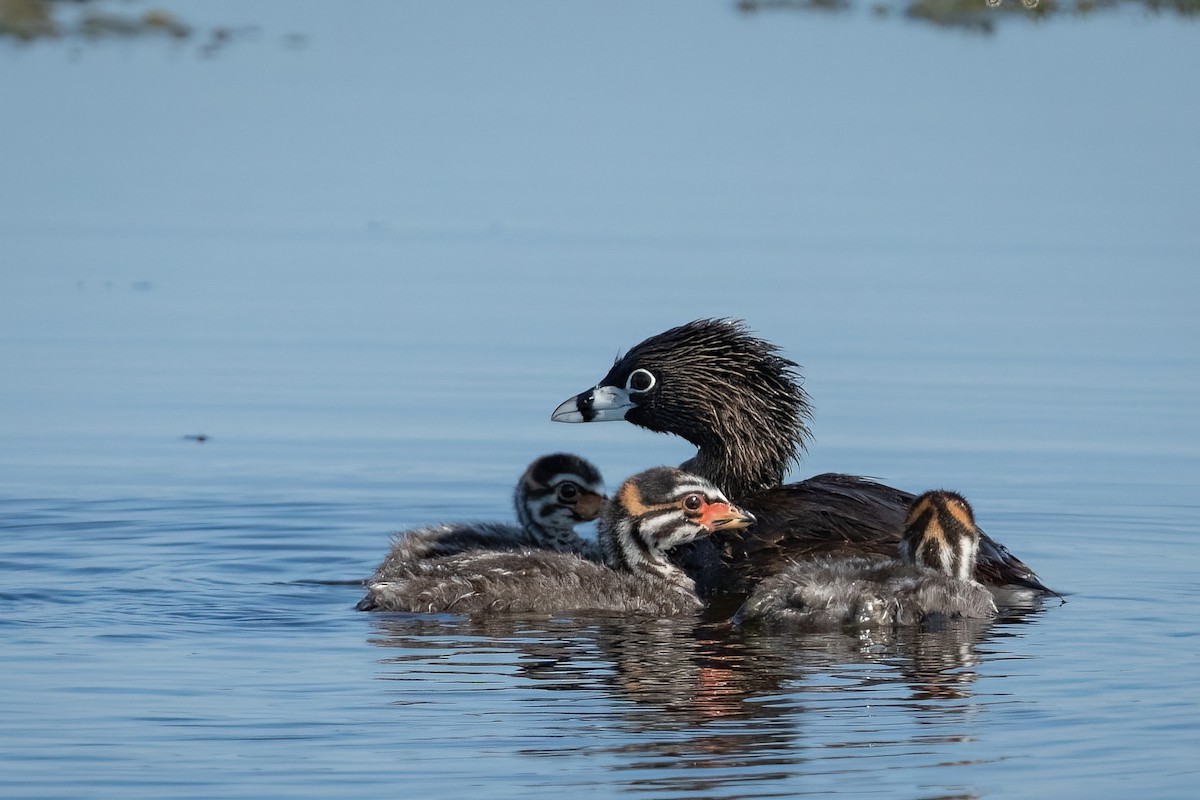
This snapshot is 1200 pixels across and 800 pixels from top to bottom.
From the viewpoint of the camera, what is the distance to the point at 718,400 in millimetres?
12297

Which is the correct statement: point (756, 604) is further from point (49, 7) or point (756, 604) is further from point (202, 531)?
point (49, 7)

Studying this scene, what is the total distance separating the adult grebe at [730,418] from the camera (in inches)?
454

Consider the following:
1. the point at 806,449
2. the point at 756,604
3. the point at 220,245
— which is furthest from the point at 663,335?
the point at 220,245

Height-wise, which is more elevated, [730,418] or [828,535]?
[730,418]

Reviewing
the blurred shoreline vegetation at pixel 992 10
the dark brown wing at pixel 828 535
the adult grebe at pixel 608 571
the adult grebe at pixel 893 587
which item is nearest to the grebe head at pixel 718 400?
the dark brown wing at pixel 828 535

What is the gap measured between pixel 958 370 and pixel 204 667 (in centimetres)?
767

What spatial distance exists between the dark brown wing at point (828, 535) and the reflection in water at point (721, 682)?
0.39 m

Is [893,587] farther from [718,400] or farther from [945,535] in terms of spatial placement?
[718,400]

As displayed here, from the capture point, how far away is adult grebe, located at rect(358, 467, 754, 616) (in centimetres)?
1077

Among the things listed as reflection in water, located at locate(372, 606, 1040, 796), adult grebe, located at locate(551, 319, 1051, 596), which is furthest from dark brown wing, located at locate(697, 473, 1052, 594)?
reflection in water, located at locate(372, 606, 1040, 796)

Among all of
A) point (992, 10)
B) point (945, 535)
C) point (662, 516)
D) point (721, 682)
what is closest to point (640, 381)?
point (662, 516)

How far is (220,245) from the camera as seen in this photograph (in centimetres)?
1928

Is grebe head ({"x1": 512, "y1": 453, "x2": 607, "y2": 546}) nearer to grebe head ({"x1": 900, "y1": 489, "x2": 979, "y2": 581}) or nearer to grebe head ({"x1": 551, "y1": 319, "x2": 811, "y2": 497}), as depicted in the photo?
grebe head ({"x1": 551, "y1": 319, "x2": 811, "y2": 497})

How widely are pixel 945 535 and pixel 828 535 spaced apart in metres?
0.74
